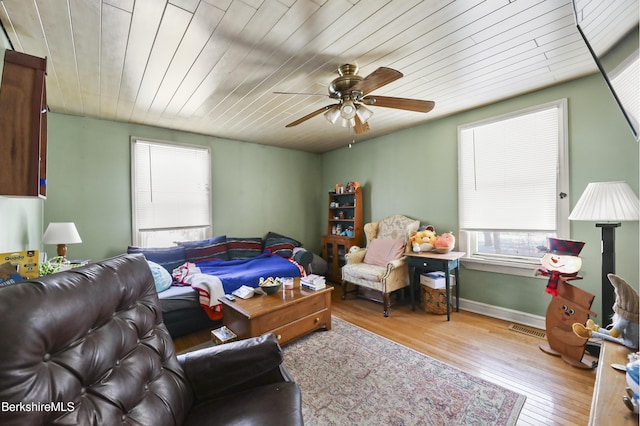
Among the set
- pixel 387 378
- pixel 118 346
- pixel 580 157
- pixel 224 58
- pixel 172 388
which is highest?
pixel 224 58

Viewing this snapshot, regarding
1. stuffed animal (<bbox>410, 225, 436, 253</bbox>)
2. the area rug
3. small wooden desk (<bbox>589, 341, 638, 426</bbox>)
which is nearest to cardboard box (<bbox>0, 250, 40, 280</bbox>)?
the area rug

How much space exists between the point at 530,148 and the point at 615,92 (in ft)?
6.22

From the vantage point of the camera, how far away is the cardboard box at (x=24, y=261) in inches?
54.3

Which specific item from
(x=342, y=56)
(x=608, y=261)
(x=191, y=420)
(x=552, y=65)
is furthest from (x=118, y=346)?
(x=552, y=65)

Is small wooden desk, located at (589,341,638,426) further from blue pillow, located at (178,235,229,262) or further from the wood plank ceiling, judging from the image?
blue pillow, located at (178,235,229,262)

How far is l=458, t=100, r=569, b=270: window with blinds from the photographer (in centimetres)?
260

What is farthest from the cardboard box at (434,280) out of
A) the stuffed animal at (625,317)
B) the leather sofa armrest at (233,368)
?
the leather sofa armrest at (233,368)

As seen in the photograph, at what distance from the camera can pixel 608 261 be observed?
2031 mm

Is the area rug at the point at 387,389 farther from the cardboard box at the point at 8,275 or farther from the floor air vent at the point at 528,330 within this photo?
the cardboard box at the point at 8,275

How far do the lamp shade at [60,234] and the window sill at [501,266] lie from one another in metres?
4.28

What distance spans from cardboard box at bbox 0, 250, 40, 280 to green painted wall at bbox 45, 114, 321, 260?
2.07 metres

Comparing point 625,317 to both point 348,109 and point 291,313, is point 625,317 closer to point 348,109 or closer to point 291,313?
point 348,109

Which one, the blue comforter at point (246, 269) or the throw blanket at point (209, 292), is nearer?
the throw blanket at point (209, 292)

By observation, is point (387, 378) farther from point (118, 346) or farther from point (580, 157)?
point (580, 157)
